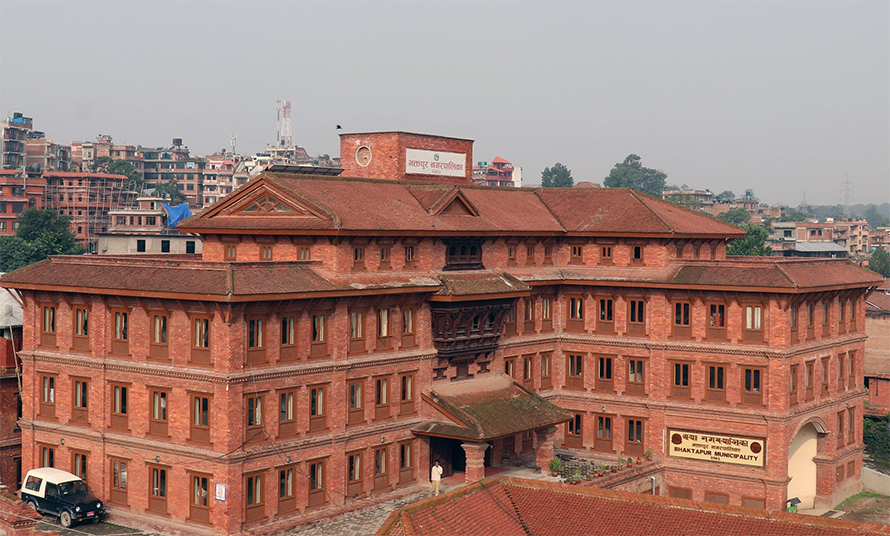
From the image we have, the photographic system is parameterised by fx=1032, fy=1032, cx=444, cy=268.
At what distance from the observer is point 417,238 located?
53.5 metres

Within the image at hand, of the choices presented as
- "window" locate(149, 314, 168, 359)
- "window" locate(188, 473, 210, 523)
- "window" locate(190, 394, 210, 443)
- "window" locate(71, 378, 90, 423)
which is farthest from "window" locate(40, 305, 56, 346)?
A: "window" locate(188, 473, 210, 523)

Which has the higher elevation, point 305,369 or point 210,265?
point 210,265

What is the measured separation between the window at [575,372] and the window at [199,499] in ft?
84.2

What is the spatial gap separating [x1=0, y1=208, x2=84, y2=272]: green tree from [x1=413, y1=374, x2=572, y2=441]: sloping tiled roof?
83.1m

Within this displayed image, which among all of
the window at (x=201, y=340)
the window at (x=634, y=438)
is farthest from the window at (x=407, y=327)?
the window at (x=634, y=438)

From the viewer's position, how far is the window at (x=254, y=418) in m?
44.3

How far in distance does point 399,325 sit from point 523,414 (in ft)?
28.2

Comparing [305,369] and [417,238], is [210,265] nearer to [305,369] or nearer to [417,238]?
[305,369]

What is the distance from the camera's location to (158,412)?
151 ft

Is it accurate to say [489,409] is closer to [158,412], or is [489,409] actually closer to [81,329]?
[158,412]

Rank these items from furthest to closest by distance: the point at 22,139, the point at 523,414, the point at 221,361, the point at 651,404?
the point at 22,139 < the point at 651,404 < the point at 523,414 < the point at 221,361

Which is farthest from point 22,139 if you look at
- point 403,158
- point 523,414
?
point 523,414

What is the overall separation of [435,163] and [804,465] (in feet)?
91.9

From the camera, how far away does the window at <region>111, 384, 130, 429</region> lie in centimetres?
4712
